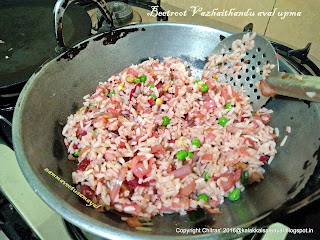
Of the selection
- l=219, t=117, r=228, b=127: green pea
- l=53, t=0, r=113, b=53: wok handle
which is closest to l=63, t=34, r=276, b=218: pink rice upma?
l=219, t=117, r=228, b=127: green pea

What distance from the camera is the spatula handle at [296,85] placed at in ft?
3.15

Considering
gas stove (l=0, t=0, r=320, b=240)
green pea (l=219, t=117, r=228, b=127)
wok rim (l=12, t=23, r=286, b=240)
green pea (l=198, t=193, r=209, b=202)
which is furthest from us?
green pea (l=219, t=117, r=228, b=127)

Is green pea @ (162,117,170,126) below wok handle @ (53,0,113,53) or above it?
below

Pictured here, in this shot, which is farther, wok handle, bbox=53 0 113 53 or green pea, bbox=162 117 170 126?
green pea, bbox=162 117 170 126

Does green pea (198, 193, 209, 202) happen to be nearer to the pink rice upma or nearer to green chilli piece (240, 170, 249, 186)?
the pink rice upma

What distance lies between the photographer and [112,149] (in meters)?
1.10

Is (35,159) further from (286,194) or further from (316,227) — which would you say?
(316,227)

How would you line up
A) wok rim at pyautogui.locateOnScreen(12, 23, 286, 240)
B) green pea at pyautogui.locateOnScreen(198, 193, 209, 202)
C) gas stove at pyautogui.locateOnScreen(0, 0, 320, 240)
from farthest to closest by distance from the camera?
green pea at pyautogui.locateOnScreen(198, 193, 209, 202), gas stove at pyautogui.locateOnScreen(0, 0, 320, 240), wok rim at pyautogui.locateOnScreen(12, 23, 286, 240)

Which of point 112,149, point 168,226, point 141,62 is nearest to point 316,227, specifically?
point 168,226

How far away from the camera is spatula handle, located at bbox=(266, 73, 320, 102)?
959 mm

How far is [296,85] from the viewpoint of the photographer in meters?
1.02

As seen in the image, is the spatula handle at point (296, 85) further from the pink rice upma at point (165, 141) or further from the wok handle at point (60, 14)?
the wok handle at point (60, 14)

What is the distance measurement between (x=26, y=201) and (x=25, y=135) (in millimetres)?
243

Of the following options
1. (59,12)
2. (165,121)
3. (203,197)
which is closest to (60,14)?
(59,12)
